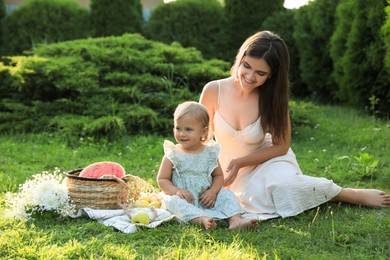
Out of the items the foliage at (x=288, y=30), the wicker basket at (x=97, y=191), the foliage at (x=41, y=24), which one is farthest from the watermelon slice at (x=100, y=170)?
the foliage at (x=41, y=24)

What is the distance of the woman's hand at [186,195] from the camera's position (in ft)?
12.2

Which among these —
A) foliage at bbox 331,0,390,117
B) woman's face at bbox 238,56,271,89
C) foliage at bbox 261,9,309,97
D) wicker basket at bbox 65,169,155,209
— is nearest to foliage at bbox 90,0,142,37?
foliage at bbox 261,9,309,97

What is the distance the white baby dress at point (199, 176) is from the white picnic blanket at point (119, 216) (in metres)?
0.07

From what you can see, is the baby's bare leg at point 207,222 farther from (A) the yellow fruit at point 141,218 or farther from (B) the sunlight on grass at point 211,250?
(A) the yellow fruit at point 141,218

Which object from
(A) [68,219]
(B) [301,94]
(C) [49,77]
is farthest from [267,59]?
(B) [301,94]

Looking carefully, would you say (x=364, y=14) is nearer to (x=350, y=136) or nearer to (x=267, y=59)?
(x=350, y=136)

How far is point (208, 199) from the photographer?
12.4 feet

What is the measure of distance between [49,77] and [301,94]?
5.17m

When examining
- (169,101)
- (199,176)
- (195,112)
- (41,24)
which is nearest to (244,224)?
(199,176)

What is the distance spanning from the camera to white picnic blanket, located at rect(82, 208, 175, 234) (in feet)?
11.7

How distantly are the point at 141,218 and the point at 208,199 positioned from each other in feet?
1.54

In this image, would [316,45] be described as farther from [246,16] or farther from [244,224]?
[244,224]

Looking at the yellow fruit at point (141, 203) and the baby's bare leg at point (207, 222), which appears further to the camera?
the yellow fruit at point (141, 203)

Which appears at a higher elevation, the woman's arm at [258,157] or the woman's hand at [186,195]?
the woman's arm at [258,157]
